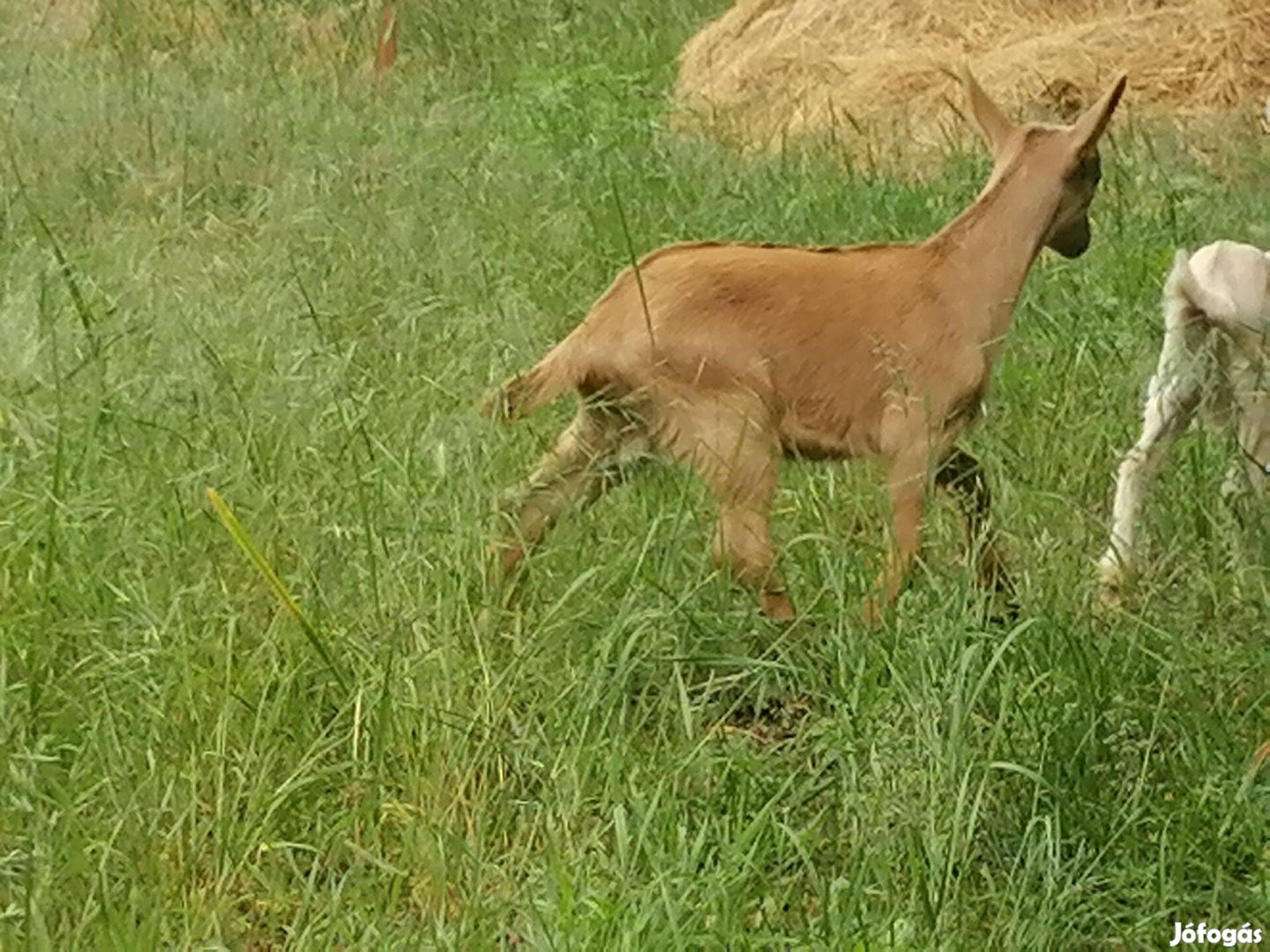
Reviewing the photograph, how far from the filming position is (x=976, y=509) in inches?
166

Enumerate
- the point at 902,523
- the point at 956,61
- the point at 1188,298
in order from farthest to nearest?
the point at 956,61
the point at 1188,298
the point at 902,523

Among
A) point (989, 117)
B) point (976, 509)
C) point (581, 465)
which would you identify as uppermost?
point (989, 117)

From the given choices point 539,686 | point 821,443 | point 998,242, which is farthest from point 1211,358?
point 539,686

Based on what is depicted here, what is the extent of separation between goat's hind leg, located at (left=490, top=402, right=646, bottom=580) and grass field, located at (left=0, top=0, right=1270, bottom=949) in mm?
68

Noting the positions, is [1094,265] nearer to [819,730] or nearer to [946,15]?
[819,730]

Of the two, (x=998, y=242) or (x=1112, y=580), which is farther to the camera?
(x=998, y=242)

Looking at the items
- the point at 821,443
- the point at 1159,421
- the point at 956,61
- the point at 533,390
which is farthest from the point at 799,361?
the point at 956,61

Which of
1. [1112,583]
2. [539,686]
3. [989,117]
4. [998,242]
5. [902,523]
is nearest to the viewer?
[539,686]

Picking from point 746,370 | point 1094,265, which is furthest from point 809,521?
point 1094,265

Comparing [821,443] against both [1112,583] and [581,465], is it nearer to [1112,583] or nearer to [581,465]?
[581,465]

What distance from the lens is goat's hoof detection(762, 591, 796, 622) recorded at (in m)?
3.78

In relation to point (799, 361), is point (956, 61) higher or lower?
lower

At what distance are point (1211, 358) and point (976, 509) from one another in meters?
0.91

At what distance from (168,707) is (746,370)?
1.52 m
